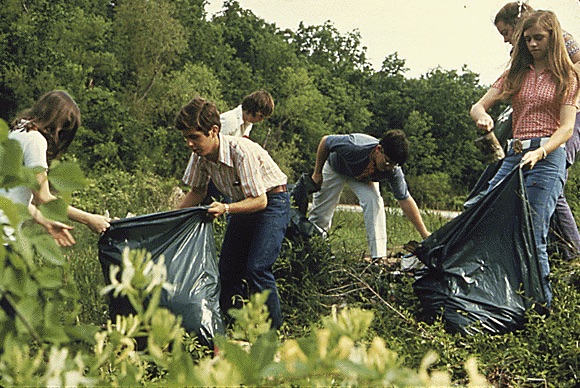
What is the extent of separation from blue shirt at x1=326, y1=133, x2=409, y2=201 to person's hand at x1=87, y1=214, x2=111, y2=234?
200cm

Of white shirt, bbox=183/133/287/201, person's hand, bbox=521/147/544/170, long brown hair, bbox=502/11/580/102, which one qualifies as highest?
long brown hair, bbox=502/11/580/102

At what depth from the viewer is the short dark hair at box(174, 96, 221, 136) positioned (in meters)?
3.43

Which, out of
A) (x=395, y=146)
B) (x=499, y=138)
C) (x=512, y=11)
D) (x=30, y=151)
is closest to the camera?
(x=30, y=151)

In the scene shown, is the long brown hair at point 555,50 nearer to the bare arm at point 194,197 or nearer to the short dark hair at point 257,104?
the bare arm at point 194,197

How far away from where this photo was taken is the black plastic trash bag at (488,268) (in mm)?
3622

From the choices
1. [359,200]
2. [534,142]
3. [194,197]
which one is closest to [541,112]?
[534,142]

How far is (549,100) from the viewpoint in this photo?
3.91 metres

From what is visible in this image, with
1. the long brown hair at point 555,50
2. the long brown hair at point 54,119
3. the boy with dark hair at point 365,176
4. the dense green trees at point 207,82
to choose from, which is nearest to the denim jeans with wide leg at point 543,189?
the long brown hair at point 555,50

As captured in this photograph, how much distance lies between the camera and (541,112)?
12.9 feet

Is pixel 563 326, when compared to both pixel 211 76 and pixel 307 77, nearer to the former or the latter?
pixel 211 76

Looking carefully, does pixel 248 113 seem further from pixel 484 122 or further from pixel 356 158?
pixel 484 122

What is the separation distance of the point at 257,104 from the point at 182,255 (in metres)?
2.45

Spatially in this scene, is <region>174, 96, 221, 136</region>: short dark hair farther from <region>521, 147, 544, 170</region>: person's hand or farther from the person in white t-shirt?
the person in white t-shirt

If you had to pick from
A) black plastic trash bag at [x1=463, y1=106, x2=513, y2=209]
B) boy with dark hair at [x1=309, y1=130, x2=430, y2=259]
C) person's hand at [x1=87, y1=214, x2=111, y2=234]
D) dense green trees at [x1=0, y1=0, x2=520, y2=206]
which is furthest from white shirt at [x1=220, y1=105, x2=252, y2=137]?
dense green trees at [x1=0, y1=0, x2=520, y2=206]
